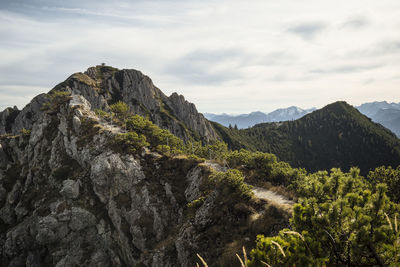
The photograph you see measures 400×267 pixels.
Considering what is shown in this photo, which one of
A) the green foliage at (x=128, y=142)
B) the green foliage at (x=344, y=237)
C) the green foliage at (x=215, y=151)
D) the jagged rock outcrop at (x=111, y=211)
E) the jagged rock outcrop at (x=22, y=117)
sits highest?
the jagged rock outcrop at (x=22, y=117)

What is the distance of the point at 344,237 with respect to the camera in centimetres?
1176

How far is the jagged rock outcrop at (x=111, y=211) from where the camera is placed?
1318 inches

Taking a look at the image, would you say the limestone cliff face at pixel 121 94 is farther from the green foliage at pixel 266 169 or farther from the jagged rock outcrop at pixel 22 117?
the green foliage at pixel 266 169

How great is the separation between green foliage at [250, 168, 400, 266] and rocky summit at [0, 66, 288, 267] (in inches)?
693

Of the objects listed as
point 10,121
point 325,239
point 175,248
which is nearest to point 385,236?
point 325,239

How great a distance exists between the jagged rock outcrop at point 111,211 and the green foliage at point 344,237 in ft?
60.6

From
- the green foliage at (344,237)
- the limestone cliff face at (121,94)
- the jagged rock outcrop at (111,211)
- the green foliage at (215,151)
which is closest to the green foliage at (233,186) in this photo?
the jagged rock outcrop at (111,211)

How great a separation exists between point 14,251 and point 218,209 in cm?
5935

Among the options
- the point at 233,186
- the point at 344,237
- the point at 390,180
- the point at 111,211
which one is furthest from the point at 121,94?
the point at 344,237

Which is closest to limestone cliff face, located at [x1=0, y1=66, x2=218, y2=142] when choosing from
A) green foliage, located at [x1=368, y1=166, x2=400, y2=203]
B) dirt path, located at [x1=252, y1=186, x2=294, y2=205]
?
dirt path, located at [x1=252, y1=186, x2=294, y2=205]

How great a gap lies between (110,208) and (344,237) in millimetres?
51844

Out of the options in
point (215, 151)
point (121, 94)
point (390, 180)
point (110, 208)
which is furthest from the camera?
point (121, 94)

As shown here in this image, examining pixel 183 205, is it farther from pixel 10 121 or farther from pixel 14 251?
pixel 10 121

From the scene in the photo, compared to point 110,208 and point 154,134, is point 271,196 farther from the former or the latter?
point 154,134
